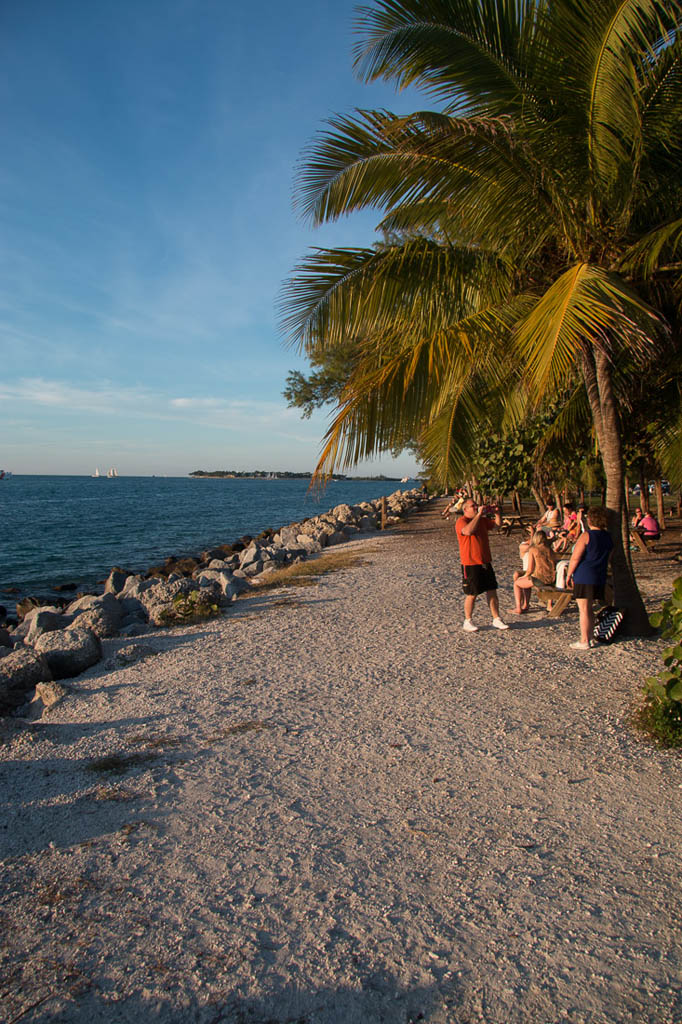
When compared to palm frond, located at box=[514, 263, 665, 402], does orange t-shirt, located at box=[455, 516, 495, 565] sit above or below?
below

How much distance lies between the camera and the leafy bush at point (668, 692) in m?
4.16

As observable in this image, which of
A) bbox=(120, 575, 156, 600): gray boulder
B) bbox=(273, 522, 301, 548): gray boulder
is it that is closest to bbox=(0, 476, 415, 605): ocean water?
bbox=(273, 522, 301, 548): gray boulder

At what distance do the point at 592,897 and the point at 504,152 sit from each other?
5.72 meters

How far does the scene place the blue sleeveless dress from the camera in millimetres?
6410

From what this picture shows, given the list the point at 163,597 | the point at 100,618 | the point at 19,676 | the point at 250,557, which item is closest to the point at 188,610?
the point at 163,597

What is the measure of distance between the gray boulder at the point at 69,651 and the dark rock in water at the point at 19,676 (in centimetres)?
23

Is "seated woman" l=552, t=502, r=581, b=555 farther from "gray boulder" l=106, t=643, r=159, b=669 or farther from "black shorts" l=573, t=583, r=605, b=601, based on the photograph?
"gray boulder" l=106, t=643, r=159, b=669

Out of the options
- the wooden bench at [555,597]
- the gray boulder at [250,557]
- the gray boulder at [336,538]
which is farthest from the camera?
the gray boulder at [336,538]

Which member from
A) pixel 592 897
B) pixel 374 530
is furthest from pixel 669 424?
pixel 374 530

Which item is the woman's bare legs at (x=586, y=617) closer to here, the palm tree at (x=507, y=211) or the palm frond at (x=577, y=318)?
the palm tree at (x=507, y=211)

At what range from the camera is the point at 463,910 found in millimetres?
2889

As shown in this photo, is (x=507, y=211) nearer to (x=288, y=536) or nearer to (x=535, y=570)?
(x=535, y=570)

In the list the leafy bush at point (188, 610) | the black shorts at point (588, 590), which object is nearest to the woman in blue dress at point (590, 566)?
the black shorts at point (588, 590)

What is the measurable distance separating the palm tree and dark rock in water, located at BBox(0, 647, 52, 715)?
4060 mm
